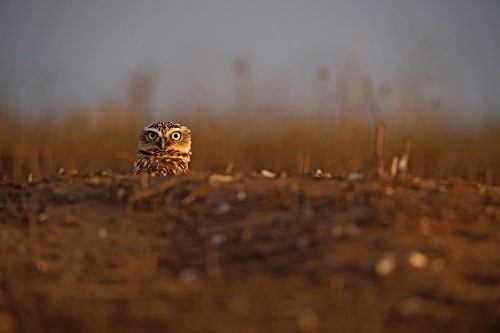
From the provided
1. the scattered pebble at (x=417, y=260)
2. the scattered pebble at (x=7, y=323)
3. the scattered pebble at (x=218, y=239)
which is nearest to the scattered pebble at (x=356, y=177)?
the scattered pebble at (x=218, y=239)

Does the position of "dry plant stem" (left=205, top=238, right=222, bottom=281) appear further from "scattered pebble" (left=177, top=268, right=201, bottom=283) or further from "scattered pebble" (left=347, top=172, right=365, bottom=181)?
"scattered pebble" (left=347, top=172, right=365, bottom=181)

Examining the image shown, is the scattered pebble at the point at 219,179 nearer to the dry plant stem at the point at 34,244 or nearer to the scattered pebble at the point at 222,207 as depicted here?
the scattered pebble at the point at 222,207

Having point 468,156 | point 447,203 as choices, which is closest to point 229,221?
point 447,203

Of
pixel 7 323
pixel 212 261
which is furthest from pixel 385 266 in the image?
pixel 7 323

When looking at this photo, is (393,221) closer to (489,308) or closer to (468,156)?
(489,308)

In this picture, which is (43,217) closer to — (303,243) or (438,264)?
(303,243)

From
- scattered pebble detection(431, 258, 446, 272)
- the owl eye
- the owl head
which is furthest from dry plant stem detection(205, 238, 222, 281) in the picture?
the owl eye
